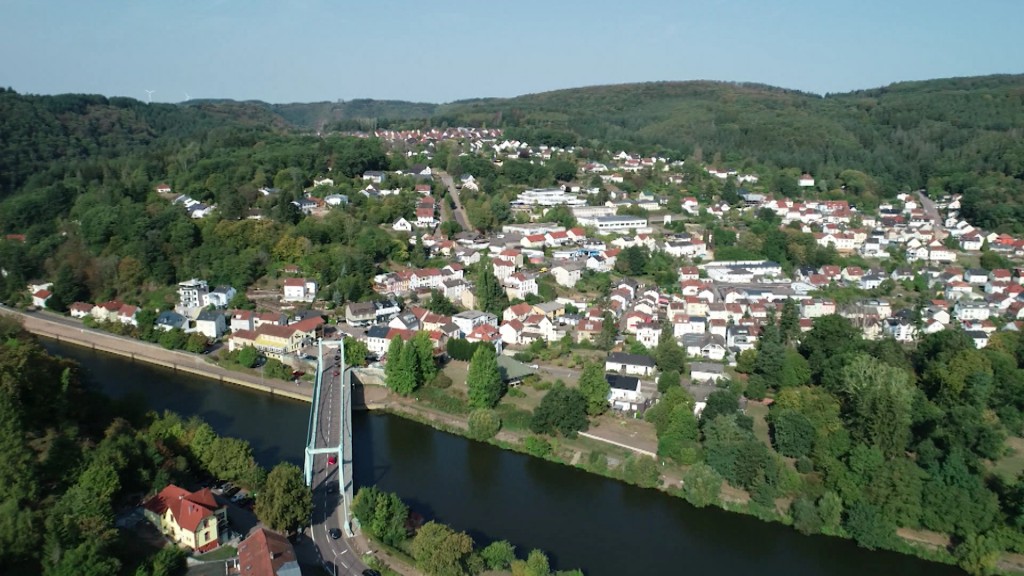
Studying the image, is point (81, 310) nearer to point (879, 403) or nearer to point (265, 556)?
point (265, 556)

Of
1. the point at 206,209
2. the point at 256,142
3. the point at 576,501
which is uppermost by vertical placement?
the point at 256,142

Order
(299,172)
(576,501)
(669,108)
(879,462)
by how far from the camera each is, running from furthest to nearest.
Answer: (669,108), (299,172), (576,501), (879,462)

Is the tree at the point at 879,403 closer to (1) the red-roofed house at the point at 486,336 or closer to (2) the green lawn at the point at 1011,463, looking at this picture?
(2) the green lawn at the point at 1011,463

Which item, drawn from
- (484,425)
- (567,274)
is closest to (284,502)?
(484,425)

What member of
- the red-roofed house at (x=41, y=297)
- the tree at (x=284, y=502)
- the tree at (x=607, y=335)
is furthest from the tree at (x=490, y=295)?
the red-roofed house at (x=41, y=297)

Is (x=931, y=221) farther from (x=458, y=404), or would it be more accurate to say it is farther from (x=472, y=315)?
(x=458, y=404)

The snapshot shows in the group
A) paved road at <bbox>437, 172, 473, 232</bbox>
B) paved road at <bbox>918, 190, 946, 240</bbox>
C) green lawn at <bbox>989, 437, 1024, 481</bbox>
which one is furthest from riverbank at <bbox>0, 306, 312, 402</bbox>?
paved road at <bbox>918, 190, 946, 240</bbox>

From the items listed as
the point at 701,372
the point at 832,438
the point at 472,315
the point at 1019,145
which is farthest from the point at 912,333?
the point at 1019,145
